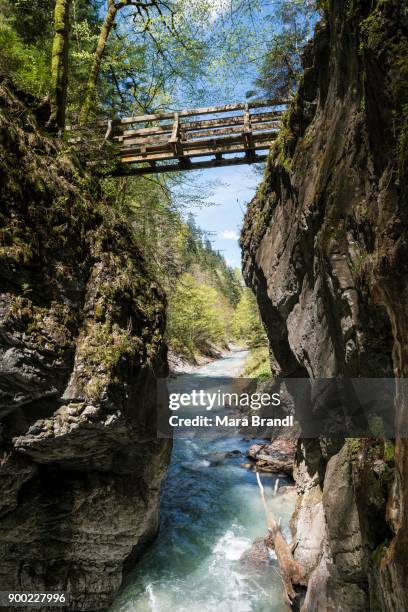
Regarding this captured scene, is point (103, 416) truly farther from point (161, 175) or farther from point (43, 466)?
point (161, 175)

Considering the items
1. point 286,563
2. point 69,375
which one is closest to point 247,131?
point 69,375

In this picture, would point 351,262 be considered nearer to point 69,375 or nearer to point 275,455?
point 69,375

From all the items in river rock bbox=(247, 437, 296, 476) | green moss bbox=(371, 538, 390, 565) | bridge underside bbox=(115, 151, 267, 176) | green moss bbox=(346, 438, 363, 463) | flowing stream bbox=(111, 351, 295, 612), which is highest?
bridge underside bbox=(115, 151, 267, 176)

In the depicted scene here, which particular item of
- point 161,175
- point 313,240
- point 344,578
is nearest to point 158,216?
point 161,175

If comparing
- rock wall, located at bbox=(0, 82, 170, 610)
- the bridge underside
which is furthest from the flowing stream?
the bridge underside

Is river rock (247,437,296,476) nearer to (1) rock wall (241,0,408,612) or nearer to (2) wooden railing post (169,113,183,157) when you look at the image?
(1) rock wall (241,0,408,612)

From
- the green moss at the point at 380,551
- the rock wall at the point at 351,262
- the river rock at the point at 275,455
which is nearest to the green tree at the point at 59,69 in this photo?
the rock wall at the point at 351,262

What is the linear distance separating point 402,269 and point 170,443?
5811mm

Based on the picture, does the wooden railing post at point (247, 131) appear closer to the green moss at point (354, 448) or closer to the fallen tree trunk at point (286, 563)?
the green moss at point (354, 448)

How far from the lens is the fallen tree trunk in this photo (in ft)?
21.1

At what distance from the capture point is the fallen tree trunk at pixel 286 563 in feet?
21.1

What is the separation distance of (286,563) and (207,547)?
2008 mm

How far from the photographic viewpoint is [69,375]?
4.86 metres

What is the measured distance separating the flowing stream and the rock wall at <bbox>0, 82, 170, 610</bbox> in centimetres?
105
